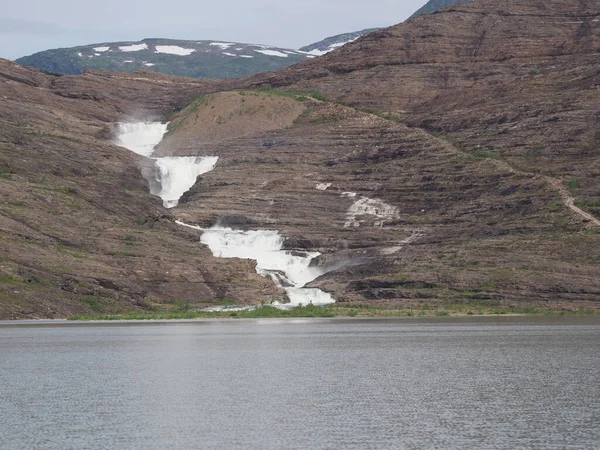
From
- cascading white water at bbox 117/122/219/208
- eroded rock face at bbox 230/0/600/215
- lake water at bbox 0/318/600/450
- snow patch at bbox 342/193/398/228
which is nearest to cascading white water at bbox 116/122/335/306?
cascading white water at bbox 117/122/219/208

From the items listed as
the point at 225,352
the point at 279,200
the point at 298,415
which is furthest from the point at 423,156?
the point at 298,415

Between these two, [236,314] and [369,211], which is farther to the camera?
[369,211]

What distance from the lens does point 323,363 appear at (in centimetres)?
6059

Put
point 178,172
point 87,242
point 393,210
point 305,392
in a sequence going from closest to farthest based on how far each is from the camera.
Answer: point 305,392 < point 87,242 < point 393,210 < point 178,172

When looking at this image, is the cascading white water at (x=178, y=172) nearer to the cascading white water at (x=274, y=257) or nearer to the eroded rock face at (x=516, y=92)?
the cascading white water at (x=274, y=257)

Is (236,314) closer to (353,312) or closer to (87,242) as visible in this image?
(353,312)

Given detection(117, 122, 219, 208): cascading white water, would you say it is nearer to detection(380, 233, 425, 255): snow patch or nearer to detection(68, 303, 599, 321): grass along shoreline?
detection(380, 233, 425, 255): snow patch

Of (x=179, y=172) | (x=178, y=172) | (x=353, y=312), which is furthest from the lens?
(x=179, y=172)

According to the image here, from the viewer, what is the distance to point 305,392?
49062 millimetres

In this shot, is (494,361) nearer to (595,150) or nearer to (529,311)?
(529,311)

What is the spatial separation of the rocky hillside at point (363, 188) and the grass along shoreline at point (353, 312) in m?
1.42

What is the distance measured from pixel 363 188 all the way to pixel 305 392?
11176 centimetres

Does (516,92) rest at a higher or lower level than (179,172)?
higher

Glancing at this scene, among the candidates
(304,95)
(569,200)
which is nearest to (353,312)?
(569,200)
